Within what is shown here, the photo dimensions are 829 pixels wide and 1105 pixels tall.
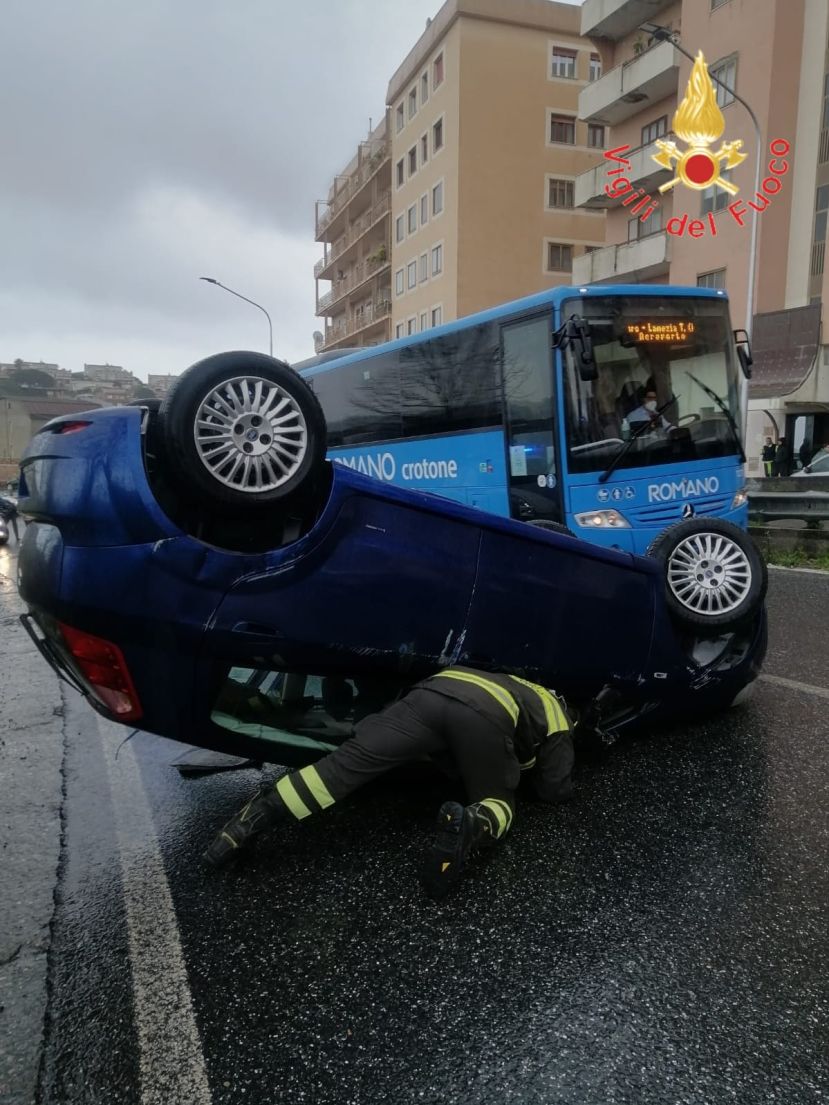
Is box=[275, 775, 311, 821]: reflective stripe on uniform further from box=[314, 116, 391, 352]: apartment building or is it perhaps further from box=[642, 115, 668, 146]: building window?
box=[314, 116, 391, 352]: apartment building

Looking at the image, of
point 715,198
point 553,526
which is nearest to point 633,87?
point 715,198

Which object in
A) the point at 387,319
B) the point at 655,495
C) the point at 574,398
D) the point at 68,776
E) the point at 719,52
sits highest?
the point at 719,52

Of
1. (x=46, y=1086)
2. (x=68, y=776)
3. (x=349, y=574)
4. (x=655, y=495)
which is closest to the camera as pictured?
(x=46, y=1086)

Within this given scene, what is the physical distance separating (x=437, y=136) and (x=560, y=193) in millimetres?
6765

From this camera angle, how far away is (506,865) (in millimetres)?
2918

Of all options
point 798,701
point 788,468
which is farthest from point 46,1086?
point 788,468

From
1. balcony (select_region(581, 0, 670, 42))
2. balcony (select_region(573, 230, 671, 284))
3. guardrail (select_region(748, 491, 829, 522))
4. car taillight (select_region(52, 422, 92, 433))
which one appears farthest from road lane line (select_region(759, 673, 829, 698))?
balcony (select_region(581, 0, 670, 42))

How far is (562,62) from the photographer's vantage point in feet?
128

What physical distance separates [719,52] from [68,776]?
31.2 meters

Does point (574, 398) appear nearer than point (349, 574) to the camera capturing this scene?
No

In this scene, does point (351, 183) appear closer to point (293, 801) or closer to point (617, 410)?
point (617, 410)

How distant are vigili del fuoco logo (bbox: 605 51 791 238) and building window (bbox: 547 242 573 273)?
31.4 ft

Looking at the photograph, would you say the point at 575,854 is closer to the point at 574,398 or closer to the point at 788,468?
the point at 574,398

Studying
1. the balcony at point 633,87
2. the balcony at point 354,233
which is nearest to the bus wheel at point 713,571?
the balcony at point 633,87
